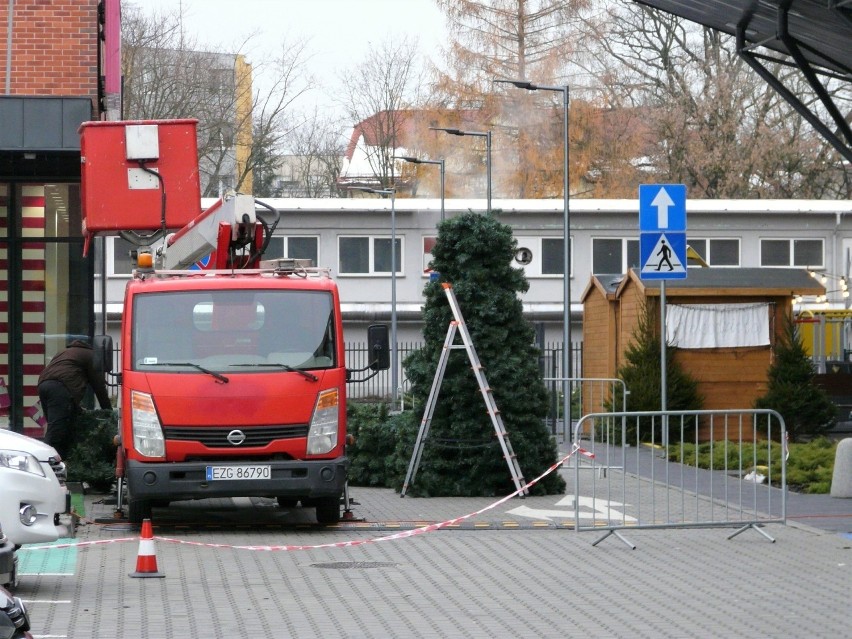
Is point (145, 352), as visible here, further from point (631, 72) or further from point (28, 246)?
point (631, 72)

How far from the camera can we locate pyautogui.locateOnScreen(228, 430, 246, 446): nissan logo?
12875mm

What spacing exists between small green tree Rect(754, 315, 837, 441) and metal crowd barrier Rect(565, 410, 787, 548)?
1.64 m

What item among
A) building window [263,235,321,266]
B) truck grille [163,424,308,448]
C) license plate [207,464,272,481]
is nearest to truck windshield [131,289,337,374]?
truck grille [163,424,308,448]

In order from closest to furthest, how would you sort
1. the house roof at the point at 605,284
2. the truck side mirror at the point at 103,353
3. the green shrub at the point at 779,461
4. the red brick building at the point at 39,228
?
1. the truck side mirror at the point at 103,353
2. the green shrub at the point at 779,461
3. the red brick building at the point at 39,228
4. the house roof at the point at 605,284

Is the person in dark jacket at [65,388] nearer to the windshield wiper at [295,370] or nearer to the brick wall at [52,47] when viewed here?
the windshield wiper at [295,370]

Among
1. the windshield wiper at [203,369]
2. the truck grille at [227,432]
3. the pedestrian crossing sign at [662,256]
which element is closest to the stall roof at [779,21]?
the pedestrian crossing sign at [662,256]

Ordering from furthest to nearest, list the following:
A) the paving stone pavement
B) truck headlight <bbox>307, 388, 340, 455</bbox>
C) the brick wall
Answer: the brick wall
truck headlight <bbox>307, 388, 340, 455</bbox>
the paving stone pavement

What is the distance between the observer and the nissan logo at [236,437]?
12875mm

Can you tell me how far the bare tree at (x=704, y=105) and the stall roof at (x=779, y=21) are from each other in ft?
102

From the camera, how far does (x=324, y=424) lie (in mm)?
13109

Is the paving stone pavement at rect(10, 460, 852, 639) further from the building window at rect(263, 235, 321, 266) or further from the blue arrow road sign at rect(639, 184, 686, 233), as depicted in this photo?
the building window at rect(263, 235, 321, 266)

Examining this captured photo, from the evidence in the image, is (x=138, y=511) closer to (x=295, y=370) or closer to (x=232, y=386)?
Result: (x=232, y=386)

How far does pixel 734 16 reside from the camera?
1509 cm

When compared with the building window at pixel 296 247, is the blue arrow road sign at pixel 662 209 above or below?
below
